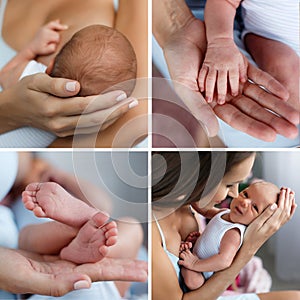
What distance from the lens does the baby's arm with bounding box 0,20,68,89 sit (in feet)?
4.10

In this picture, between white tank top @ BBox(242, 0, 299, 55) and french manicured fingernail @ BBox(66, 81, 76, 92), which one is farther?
white tank top @ BBox(242, 0, 299, 55)

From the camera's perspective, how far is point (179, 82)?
125 cm

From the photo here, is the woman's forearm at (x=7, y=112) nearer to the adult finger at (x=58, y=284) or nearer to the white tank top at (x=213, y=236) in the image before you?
the adult finger at (x=58, y=284)

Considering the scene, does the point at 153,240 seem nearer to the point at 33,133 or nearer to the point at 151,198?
the point at 151,198

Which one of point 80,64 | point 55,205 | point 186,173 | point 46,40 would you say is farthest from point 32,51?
point 186,173

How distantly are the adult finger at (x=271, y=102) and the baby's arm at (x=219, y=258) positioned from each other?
33 centimetres

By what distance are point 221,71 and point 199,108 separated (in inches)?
4.3

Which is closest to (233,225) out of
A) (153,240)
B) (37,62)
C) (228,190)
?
(228,190)

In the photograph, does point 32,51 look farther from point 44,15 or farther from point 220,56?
point 220,56

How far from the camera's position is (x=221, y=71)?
1.23 m

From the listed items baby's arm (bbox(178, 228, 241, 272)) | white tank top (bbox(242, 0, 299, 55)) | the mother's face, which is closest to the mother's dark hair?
the mother's face

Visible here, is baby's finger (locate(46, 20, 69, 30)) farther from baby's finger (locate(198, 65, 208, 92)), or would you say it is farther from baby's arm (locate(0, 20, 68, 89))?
baby's finger (locate(198, 65, 208, 92))

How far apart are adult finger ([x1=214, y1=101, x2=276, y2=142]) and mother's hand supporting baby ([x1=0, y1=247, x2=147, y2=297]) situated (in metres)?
0.44

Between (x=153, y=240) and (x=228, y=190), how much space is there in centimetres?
24
